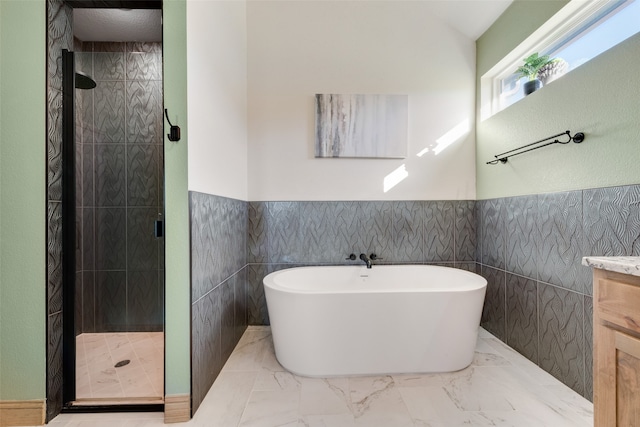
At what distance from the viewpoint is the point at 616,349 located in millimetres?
836

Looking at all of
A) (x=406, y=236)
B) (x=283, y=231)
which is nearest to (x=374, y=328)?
(x=406, y=236)

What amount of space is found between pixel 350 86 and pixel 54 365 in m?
2.70

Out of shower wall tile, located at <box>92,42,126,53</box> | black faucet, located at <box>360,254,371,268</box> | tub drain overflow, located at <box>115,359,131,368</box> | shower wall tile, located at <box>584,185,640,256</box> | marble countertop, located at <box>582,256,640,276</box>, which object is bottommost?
tub drain overflow, located at <box>115,359,131,368</box>

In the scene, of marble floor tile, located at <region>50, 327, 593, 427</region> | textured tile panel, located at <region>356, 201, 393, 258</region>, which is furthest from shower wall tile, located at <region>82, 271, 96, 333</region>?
textured tile panel, located at <region>356, 201, 393, 258</region>

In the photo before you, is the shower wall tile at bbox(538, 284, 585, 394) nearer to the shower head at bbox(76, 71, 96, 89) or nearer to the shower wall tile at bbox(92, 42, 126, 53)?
the shower head at bbox(76, 71, 96, 89)

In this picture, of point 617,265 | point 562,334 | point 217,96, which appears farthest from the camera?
point 217,96

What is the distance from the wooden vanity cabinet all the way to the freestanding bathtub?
72cm

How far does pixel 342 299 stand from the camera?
1.57 meters

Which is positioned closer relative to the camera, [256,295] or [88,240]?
[88,240]

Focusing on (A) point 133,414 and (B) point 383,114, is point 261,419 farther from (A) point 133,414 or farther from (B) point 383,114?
(B) point 383,114

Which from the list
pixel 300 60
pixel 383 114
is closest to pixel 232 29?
pixel 300 60

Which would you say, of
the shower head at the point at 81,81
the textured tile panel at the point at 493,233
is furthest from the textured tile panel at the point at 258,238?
the textured tile panel at the point at 493,233

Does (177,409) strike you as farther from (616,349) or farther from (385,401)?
(616,349)

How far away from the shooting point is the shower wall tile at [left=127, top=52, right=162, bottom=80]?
87.6 inches
